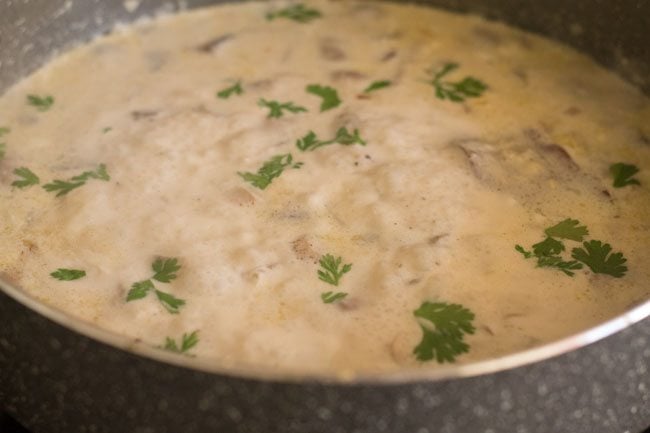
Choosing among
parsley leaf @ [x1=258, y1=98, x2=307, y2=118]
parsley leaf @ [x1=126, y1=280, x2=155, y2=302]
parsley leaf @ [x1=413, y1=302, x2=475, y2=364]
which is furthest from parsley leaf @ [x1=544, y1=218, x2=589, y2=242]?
parsley leaf @ [x1=126, y1=280, x2=155, y2=302]

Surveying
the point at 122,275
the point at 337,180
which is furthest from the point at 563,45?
Answer: the point at 122,275

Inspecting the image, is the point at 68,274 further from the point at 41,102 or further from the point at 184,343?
the point at 41,102

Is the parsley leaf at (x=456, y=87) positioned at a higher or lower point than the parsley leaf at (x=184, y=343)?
lower

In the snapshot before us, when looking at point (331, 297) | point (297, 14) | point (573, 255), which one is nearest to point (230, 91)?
point (297, 14)

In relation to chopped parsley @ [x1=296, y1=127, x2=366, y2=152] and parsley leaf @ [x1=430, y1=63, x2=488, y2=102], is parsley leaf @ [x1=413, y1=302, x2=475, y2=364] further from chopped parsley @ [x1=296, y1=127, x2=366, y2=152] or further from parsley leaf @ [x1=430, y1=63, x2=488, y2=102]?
parsley leaf @ [x1=430, y1=63, x2=488, y2=102]

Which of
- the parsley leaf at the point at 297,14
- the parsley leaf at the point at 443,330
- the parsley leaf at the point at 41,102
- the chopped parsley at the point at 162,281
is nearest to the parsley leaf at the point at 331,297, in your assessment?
the parsley leaf at the point at 443,330

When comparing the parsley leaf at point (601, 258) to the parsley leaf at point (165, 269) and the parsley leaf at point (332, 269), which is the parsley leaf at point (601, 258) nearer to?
the parsley leaf at point (332, 269)
